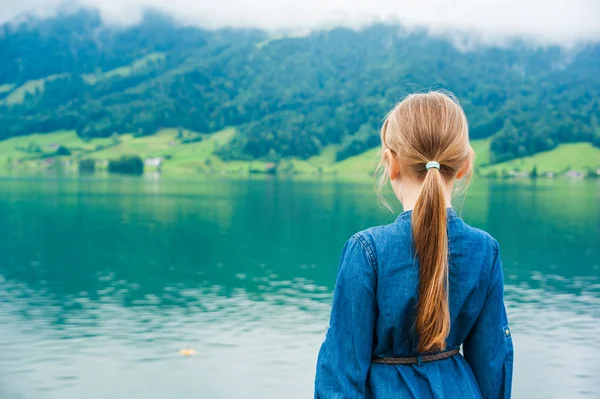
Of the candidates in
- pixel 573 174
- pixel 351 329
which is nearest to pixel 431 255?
pixel 351 329

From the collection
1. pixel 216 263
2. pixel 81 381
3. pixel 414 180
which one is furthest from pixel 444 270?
pixel 216 263

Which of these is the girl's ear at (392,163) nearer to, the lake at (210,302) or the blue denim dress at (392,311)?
the blue denim dress at (392,311)

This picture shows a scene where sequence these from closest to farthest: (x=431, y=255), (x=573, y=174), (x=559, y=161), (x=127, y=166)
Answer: (x=431, y=255) < (x=573, y=174) < (x=559, y=161) < (x=127, y=166)

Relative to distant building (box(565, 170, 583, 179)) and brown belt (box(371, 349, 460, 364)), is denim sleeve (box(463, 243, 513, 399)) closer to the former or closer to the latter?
brown belt (box(371, 349, 460, 364))

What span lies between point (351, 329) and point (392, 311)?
179 mm

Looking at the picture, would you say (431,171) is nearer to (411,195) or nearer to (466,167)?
(411,195)

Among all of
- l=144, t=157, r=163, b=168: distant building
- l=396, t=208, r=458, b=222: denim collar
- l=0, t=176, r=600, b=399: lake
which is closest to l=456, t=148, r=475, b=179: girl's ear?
l=396, t=208, r=458, b=222: denim collar

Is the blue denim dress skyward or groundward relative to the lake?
skyward

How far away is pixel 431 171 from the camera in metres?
2.81

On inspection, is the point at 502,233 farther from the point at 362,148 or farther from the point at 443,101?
the point at 362,148

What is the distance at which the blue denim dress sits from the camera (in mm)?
2746

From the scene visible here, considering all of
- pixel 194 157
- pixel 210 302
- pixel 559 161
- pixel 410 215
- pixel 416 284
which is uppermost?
pixel 194 157

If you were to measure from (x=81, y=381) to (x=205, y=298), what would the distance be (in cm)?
921

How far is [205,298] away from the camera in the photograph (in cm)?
2456
